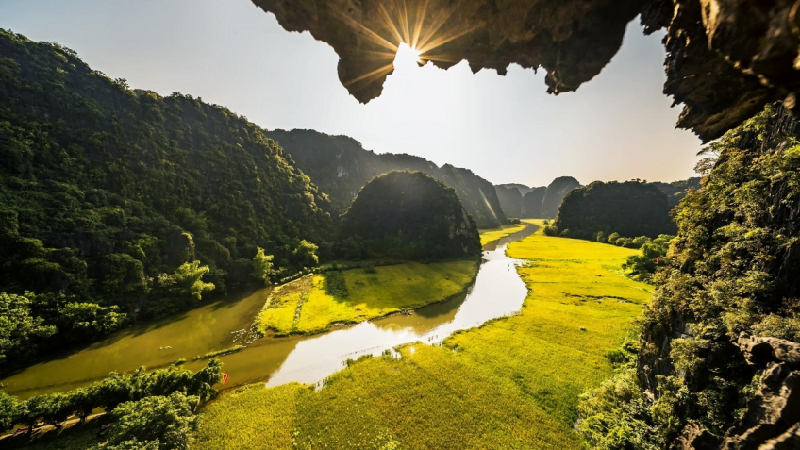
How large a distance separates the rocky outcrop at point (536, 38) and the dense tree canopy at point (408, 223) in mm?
55868

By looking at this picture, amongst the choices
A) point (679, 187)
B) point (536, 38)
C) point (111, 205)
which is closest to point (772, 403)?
point (536, 38)

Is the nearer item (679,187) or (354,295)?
(354,295)

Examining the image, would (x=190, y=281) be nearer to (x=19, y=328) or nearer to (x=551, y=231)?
(x=19, y=328)

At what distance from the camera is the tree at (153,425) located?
12453 millimetres

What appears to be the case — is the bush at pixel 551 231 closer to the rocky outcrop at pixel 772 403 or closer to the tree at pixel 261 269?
the tree at pixel 261 269

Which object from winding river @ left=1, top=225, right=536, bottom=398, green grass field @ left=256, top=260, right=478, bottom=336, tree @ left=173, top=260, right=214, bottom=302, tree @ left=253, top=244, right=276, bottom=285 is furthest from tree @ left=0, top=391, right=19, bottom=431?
tree @ left=253, top=244, right=276, bottom=285

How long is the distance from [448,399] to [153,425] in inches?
626

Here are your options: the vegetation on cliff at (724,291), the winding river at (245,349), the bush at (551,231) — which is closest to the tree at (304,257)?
the winding river at (245,349)

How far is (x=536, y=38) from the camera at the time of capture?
9719mm

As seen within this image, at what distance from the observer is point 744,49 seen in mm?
4234

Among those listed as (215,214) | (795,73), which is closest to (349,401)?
(795,73)

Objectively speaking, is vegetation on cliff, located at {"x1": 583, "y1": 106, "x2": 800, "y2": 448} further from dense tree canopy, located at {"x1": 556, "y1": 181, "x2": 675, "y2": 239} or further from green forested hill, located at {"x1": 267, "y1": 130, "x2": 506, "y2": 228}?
dense tree canopy, located at {"x1": 556, "y1": 181, "x2": 675, "y2": 239}

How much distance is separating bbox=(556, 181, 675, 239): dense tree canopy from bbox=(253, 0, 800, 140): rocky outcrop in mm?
110091

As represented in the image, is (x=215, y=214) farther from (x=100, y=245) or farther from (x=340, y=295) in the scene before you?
(x=340, y=295)
